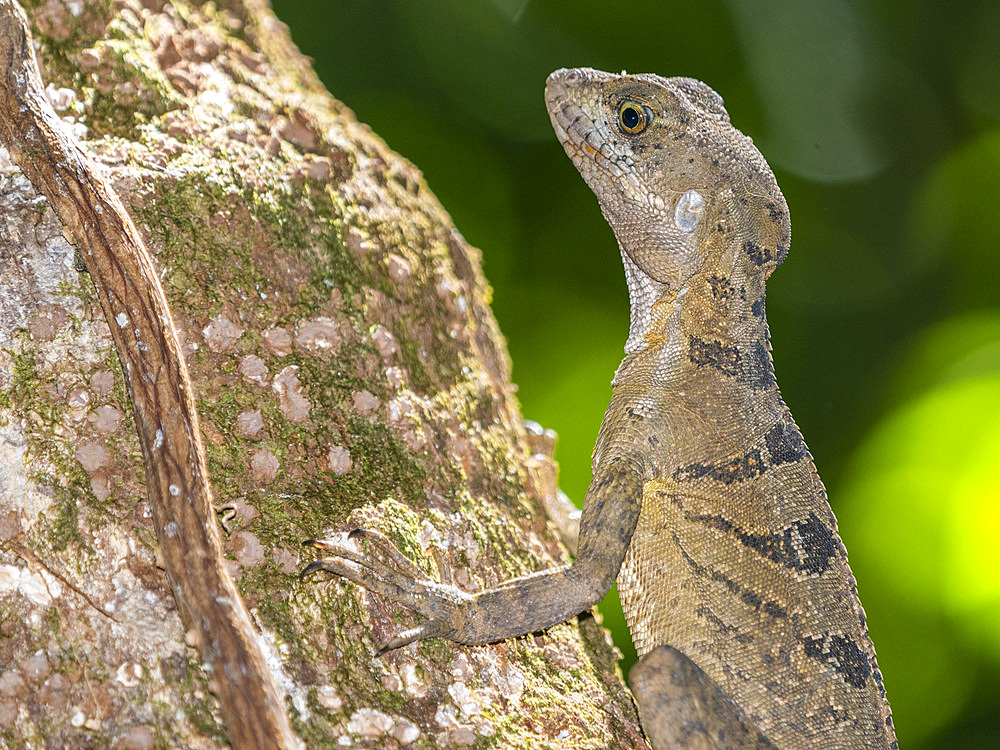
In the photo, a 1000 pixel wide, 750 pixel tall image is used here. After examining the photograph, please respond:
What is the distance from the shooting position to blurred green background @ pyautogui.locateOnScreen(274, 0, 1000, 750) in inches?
361

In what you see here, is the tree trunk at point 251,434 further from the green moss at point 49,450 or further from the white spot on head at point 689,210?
the white spot on head at point 689,210

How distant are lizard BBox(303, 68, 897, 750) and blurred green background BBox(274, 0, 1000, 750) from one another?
518 cm

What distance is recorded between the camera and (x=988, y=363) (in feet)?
30.8

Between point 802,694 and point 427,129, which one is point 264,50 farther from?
point 427,129

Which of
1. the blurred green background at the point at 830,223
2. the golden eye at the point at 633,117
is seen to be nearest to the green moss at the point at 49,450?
the golden eye at the point at 633,117

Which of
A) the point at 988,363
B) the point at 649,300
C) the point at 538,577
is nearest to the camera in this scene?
the point at 538,577

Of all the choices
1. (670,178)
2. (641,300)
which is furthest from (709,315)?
(670,178)

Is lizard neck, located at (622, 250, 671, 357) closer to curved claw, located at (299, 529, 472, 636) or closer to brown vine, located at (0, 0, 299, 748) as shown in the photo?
curved claw, located at (299, 529, 472, 636)

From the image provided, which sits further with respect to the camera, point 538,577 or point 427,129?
point 427,129

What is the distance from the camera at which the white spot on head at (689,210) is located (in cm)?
387

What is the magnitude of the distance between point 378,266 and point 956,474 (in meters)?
8.54

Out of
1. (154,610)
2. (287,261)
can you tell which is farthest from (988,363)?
(154,610)

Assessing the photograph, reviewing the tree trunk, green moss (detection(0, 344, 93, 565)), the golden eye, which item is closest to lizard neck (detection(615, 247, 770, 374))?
the golden eye

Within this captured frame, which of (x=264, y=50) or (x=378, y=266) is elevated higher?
(x=264, y=50)
